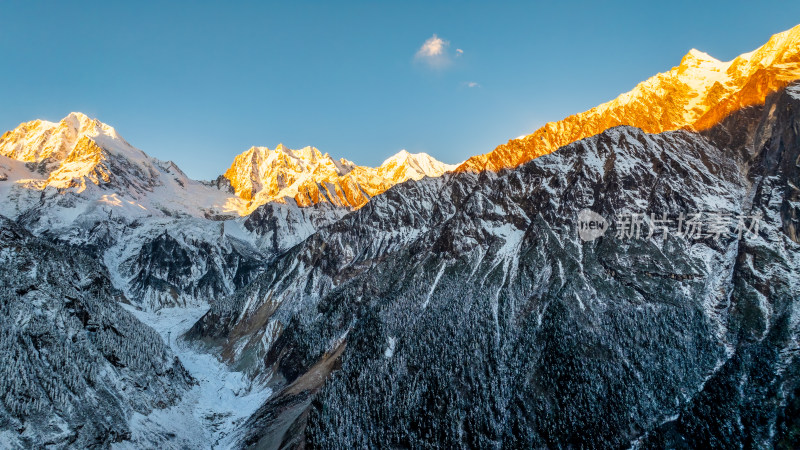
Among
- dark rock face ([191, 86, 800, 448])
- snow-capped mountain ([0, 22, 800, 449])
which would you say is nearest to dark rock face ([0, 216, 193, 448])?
snow-capped mountain ([0, 22, 800, 449])

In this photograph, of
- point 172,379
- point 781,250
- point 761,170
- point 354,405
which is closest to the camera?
point 354,405

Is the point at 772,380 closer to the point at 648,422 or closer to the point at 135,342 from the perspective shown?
the point at 648,422

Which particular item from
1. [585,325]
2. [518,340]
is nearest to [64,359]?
[518,340]

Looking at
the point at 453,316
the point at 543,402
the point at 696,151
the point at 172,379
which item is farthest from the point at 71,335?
the point at 696,151

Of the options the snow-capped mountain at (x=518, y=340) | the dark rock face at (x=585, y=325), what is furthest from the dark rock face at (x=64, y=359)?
the dark rock face at (x=585, y=325)

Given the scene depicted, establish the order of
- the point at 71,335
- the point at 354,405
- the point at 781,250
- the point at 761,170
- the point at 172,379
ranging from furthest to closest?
the point at 761,170, the point at 172,379, the point at 781,250, the point at 354,405, the point at 71,335

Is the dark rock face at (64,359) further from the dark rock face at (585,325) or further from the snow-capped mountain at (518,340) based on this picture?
the dark rock face at (585,325)

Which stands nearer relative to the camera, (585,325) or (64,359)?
(64,359)

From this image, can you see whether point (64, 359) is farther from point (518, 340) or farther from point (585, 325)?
point (585, 325)
